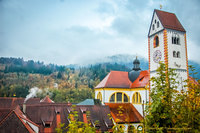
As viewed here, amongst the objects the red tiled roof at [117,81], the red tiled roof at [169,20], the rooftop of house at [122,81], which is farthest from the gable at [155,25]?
the red tiled roof at [117,81]

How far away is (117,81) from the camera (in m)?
31.9

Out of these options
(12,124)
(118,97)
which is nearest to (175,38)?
(118,97)

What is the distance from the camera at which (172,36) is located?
2358 cm

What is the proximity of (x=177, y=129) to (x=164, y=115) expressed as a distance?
1.35ft

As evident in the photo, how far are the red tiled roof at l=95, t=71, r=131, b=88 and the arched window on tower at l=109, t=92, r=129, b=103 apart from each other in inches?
50.6

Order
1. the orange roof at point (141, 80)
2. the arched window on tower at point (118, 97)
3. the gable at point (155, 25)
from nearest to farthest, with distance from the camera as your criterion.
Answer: the gable at point (155, 25) → the orange roof at point (141, 80) → the arched window on tower at point (118, 97)

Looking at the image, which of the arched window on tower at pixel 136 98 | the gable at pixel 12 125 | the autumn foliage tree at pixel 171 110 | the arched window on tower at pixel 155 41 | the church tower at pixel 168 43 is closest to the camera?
the autumn foliage tree at pixel 171 110

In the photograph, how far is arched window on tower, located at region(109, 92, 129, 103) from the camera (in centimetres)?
3064

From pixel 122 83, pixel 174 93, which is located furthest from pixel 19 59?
pixel 174 93

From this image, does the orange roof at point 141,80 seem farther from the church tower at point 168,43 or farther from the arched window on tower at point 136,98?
the church tower at point 168,43

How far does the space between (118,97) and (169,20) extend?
14.0m

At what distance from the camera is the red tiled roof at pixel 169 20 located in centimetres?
2381

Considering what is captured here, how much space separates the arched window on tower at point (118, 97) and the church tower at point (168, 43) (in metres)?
7.69

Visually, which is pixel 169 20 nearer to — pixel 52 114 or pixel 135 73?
pixel 135 73
